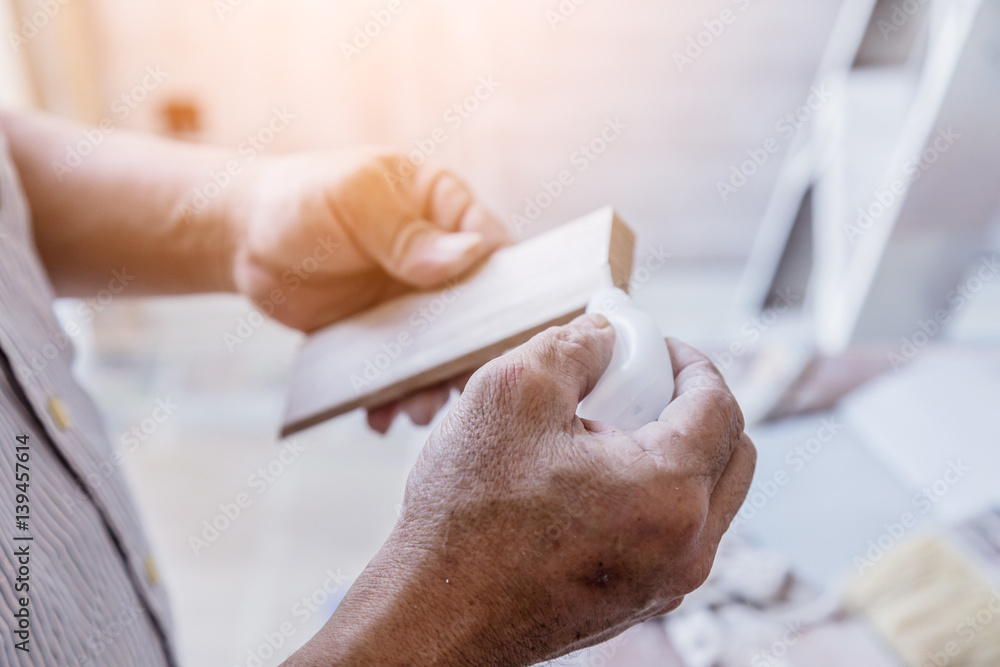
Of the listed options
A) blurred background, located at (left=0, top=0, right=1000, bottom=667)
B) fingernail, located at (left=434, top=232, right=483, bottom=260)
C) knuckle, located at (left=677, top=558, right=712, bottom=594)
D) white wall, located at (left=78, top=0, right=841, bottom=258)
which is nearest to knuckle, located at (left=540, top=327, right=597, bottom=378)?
knuckle, located at (left=677, top=558, right=712, bottom=594)

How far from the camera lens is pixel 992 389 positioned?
80cm

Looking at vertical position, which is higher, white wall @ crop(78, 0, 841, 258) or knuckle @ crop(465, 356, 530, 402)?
knuckle @ crop(465, 356, 530, 402)

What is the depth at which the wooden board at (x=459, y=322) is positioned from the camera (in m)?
0.49

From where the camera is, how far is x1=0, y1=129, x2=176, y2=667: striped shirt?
408mm

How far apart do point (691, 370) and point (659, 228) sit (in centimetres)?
160

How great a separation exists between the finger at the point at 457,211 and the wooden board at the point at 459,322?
A: 0.05 m

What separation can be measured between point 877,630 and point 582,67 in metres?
1.47

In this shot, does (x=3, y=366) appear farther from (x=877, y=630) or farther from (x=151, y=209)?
(x=877, y=630)

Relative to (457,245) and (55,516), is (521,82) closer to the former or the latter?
(457,245)

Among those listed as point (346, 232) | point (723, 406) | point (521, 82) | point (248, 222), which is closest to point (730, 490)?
point (723, 406)

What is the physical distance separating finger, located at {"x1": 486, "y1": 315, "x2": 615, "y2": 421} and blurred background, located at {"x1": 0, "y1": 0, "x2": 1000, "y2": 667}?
0.46 meters

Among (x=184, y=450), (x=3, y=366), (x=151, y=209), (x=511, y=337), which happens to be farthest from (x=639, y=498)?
(x=184, y=450)

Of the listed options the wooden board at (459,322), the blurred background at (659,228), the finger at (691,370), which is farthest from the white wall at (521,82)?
the finger at (691,370)

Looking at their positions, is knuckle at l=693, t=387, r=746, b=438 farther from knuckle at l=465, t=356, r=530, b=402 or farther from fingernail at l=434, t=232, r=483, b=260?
fingernail at l=434, t=232, r=483, b=260
